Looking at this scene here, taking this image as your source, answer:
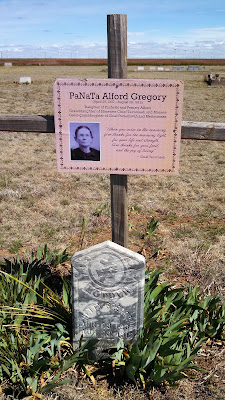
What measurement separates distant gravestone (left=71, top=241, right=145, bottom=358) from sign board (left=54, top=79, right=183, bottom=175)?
584 mm

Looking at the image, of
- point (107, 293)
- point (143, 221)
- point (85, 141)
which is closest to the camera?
point (107, 293)

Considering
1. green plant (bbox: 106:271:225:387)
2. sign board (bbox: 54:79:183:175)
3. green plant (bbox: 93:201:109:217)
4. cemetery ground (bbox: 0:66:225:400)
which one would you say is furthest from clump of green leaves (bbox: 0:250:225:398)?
green plant (bbox: 93:201:109:217)

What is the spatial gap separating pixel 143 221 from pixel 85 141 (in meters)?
2.61

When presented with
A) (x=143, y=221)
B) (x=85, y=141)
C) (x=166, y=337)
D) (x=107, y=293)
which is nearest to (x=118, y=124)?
(x=85, y=141)

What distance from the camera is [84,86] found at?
2.32 metres

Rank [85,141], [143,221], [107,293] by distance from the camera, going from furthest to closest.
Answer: [143,221] → [85,141] → [107,293]

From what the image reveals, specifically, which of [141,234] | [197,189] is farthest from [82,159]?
[197,189]

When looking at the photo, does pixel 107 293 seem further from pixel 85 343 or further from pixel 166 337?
pixel 166 337

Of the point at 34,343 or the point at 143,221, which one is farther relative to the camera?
the point at 143,221

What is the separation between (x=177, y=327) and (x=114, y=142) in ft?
4.24

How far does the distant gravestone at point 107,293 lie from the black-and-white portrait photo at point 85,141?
0.61 m

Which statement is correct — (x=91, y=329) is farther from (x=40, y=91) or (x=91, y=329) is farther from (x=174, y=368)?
(x=40, y=91)

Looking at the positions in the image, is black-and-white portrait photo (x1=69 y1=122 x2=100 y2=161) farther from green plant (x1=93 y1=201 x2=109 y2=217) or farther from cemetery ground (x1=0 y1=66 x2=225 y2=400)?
green plant (x1=93 y1=201 x2=109 y2=217)

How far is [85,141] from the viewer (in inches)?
96.8
